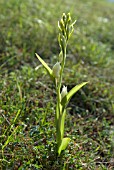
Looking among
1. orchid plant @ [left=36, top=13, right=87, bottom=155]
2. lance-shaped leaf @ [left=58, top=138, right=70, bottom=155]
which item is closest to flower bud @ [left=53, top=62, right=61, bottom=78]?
orchid plant @ [left=36, top=13, right=87, bottom=155]

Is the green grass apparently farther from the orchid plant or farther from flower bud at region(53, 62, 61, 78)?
flower bud at region(53, 62, 61, 78)

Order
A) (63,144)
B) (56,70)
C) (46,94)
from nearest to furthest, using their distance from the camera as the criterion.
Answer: (56,70) → (63,144) → (46,94)

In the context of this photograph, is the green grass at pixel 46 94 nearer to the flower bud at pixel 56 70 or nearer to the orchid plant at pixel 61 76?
the orchid plant at pixel 61 76

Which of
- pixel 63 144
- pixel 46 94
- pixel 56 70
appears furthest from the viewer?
pixel 46 94

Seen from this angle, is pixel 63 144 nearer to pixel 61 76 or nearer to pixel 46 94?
pixel 61 76

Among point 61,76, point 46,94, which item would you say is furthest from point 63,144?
point 46,94

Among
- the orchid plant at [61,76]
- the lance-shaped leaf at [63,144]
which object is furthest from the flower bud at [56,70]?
the lance-shaped leaf at [63,144]
